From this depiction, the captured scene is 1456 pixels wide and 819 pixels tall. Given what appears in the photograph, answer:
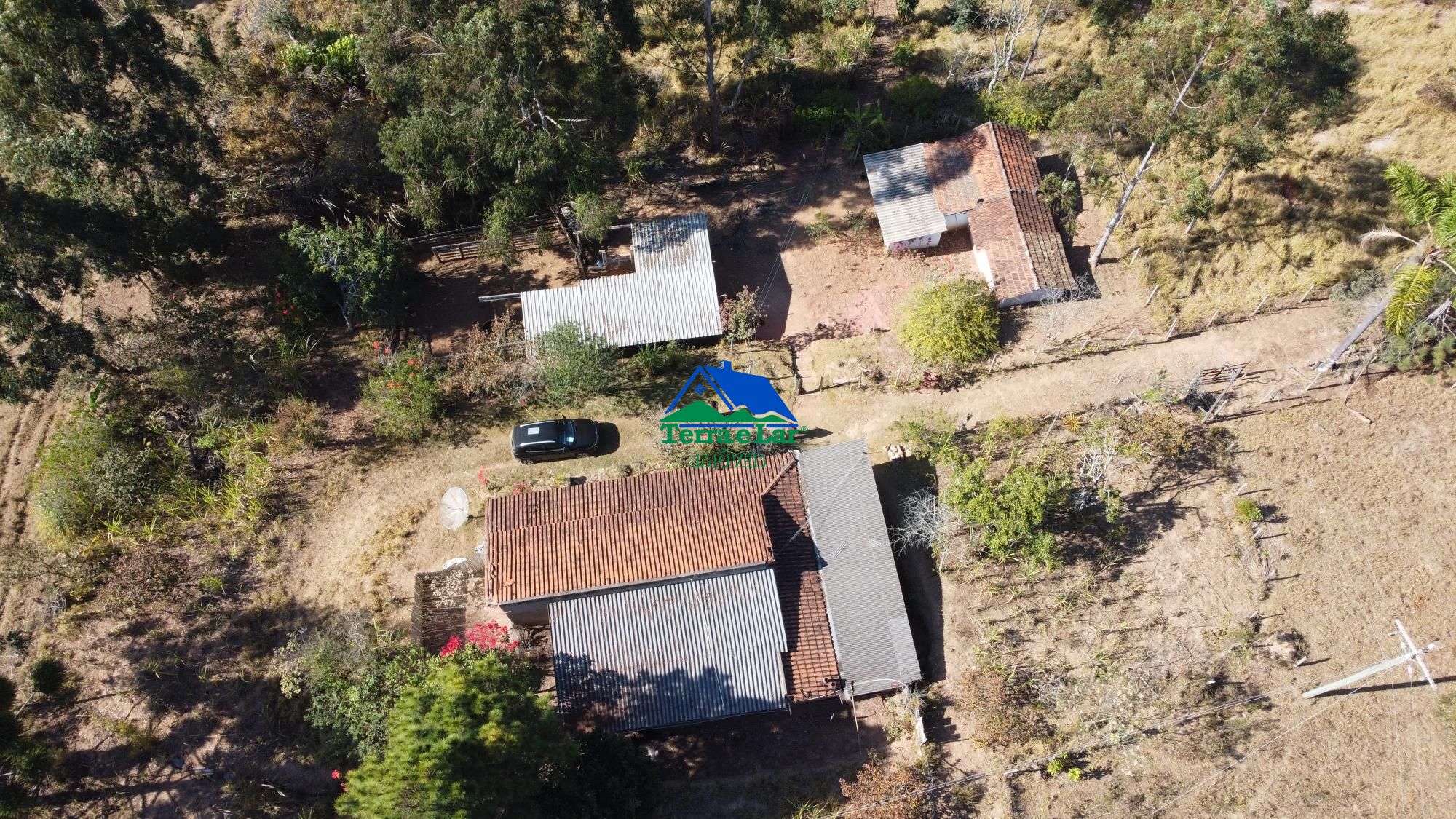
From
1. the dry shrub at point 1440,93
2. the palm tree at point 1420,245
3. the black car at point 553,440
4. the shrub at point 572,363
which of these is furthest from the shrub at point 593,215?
the dry shrub at point 1440,93

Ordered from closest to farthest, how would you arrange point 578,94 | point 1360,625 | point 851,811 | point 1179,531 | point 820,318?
point 851,811 → point 1360,625 → point 1179,531 → point 578,94 → point 820,318

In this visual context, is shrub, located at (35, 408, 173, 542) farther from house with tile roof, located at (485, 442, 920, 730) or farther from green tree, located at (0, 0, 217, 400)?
house with tile roof, located at (485, 442, 920, 730)

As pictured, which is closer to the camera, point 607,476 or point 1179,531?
point 1179,531

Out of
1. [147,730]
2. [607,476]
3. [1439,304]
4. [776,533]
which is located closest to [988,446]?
[776,533]

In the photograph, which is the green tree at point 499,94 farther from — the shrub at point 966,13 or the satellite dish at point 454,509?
the shrub at point 966,13

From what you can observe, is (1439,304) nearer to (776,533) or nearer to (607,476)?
(776,533)

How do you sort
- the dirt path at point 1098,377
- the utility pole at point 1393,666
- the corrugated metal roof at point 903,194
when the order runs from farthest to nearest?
the corrugated metal roof at point 903,194, the dirt path at point 1098,377, the utility pole at point 1393,666
